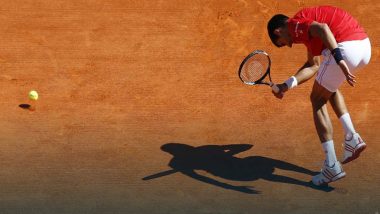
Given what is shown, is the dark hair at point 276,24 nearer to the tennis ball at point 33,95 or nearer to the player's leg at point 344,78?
the player's leg at point 344,78

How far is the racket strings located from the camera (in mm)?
9492

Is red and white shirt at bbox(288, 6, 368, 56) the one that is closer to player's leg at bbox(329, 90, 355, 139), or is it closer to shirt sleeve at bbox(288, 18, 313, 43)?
shirt sleeve at bbox(288, 18, 313, 43)

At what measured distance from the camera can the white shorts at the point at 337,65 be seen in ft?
29.3

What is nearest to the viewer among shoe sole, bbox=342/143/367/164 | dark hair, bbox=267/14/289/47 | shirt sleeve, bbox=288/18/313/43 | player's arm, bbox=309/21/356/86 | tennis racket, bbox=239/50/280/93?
player's arm, bbox=309/21/356/86

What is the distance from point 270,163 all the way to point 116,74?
2.77 m

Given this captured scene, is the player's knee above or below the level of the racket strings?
below

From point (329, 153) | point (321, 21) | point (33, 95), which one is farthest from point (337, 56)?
point (33, 95)

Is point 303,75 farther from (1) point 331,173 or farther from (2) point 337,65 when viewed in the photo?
(1) point 331,173

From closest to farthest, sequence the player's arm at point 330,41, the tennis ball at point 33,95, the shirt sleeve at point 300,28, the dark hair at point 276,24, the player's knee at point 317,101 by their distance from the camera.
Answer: the player's arm at point 330,41, the shirt sleeve at point 300,28, the dark hair at point 276,24, the player's knee at point 317,101, the tennis ball at point 33,95

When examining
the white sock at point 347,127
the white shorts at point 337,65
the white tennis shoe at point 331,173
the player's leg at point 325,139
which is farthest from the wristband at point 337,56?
the white tennis shoe at point 331,173

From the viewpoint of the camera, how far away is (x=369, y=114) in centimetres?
1060

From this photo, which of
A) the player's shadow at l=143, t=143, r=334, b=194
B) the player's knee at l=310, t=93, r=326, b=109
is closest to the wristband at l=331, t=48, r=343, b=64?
the player's knee at l=310, t=93, r=326, b=109

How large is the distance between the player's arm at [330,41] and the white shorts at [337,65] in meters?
0.30

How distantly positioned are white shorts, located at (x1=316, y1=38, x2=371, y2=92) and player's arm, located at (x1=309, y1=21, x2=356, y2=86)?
11.7 inches
